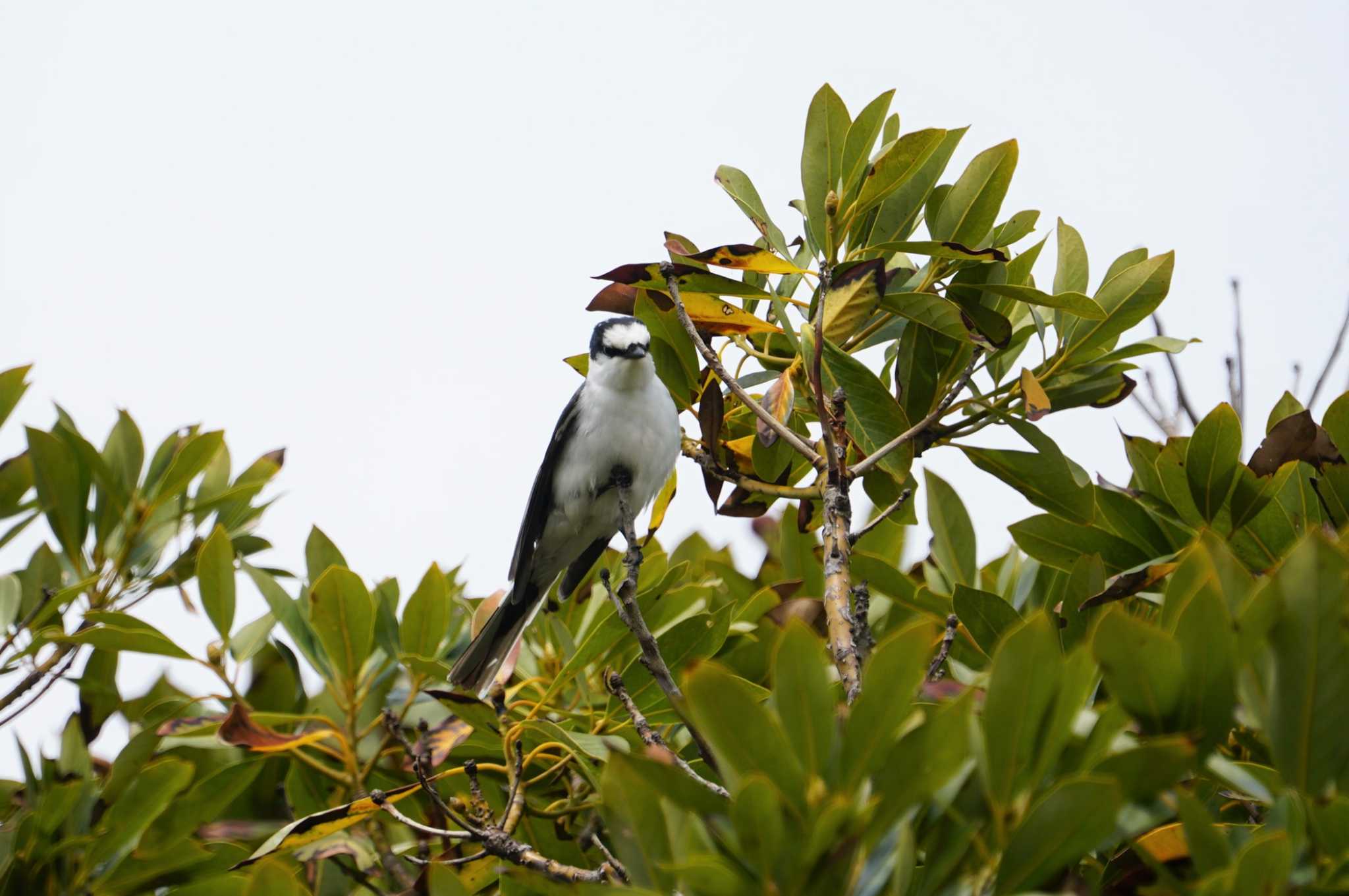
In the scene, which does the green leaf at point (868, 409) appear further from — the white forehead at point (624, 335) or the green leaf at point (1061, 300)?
the white forehead at point (624, 335)

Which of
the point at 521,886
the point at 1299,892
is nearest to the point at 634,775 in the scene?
the point at 1299,892

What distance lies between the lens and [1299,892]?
4.64 feet

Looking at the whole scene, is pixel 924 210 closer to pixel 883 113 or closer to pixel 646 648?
pixel 883 113

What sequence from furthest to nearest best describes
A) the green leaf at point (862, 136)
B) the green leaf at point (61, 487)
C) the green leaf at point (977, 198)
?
1. the green leaf at point (61, 487)
2. the green leaf at point (977, 198)
3. the green leaf at point (862, 136)

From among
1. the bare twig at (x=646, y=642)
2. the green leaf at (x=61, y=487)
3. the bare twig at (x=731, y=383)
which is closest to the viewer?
the bare twig at (x=646, y=642)

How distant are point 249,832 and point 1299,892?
2638mm

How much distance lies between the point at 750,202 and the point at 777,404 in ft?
1.69

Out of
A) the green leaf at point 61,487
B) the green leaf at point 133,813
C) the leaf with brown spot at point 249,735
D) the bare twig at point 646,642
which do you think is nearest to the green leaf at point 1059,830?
the bare twig at point 646,642

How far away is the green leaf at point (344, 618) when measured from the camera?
304cm

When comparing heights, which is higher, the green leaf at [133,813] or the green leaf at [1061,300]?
the green leaf at [1061,300]

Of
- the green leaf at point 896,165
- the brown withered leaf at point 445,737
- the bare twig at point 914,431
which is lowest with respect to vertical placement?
the brown withered leaf at point 445,737

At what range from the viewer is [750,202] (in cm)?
268

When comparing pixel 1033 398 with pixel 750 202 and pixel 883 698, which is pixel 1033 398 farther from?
pixel 883 698

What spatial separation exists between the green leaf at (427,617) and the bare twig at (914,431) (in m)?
1.33
